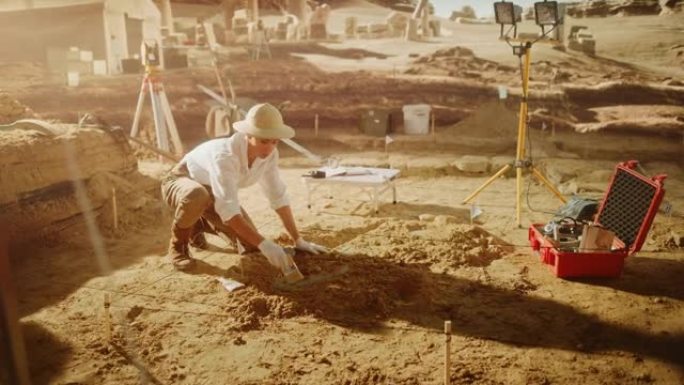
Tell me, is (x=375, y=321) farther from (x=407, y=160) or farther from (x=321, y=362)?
(x=407, y=160)

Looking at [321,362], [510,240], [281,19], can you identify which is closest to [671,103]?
Result: [510,240]

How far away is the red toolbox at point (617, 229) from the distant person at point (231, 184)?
188 centimetres

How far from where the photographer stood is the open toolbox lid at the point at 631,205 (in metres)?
4.10

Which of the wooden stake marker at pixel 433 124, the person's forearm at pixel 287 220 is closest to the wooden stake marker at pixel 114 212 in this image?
the person's forearm at pixel 287 220

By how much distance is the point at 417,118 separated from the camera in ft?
33.3

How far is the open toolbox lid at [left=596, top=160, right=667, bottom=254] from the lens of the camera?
13.5 feet

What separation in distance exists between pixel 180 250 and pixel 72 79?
8727 mm

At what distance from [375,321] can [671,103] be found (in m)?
8.32

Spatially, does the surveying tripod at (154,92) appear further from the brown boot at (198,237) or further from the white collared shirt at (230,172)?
the white collared shirt at (230,172)

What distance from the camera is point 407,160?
893 centimetres

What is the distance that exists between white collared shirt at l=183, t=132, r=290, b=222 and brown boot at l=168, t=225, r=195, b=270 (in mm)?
448

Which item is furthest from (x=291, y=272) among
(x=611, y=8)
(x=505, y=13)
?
(x=611, y=8)

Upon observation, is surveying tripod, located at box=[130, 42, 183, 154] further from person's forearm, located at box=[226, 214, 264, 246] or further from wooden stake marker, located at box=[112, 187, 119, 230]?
person's forearm, located at box=[226, 214, 264, 246]

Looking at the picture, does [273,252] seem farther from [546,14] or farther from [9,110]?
[9,110]
